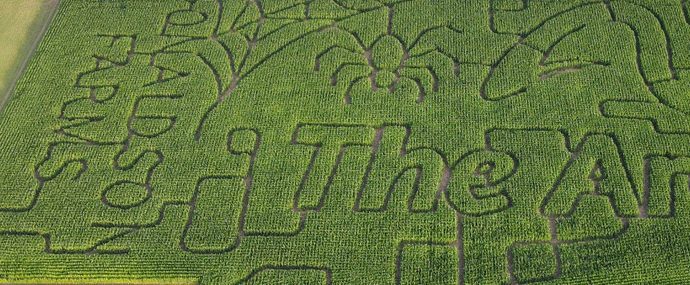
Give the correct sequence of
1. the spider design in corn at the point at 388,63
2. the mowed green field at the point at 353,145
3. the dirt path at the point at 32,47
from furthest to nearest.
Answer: the dirt path at the point at 32,47 → the spider design in corn at the point at 388,63 → the mowed green field at the point at 353,145

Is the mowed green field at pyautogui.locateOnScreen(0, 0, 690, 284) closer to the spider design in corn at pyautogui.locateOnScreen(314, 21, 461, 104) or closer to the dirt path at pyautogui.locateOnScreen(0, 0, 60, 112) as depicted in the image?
the spider design in corn at pyautogui.locateOnScreen(314, 21, 461, 104)

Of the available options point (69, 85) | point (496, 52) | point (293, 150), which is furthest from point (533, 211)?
point (69, 85)

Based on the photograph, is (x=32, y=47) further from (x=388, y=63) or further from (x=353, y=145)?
(x=388, y=63)

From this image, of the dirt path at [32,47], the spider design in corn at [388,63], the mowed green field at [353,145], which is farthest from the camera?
the dirt path at [32,47]

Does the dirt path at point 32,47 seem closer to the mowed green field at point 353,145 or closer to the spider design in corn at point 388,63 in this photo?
the mowed green field at point 353,145

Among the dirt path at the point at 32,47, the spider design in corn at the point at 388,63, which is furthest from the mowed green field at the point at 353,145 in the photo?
the dirt path at the point at 32,47

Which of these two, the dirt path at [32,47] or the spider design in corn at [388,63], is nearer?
the spider design in corn at [388,63]

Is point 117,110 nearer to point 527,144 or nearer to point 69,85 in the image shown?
point 69,85

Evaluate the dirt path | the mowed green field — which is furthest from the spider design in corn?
the dirt path
